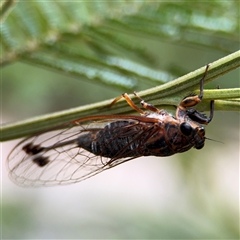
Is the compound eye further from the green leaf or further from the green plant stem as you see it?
the green plant stem

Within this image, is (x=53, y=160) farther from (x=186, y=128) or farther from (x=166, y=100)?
(x=166, y=100)

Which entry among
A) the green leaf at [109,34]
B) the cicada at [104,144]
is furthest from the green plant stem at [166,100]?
the green leaf at [109,34]

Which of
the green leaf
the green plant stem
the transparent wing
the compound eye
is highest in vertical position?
the green leaf

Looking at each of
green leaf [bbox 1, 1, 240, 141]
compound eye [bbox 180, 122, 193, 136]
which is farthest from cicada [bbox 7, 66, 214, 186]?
green leaf [bbox 1, 1, 240, 141]

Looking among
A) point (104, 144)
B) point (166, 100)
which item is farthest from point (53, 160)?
point (166, 100)

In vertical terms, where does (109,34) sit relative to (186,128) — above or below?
above

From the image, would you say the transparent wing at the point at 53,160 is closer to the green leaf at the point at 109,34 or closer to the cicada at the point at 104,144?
the cicada at the point at 104,144
